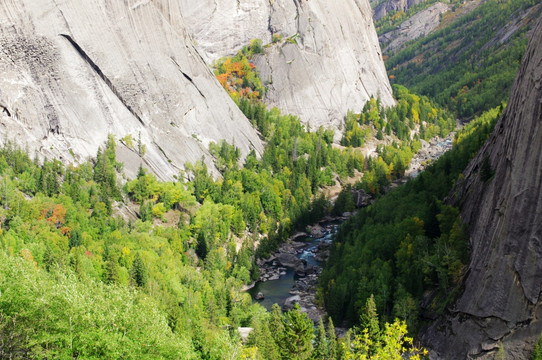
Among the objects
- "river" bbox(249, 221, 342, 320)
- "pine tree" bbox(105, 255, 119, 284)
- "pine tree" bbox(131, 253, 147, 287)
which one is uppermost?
"pine tree" bbox(105, 255, 119, 284)

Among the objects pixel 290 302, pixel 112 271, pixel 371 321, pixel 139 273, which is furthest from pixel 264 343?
pixel 290 302

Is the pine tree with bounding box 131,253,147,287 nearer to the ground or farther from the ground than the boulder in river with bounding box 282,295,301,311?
farther from the ground

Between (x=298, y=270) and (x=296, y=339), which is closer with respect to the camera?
(x=296, y=339)

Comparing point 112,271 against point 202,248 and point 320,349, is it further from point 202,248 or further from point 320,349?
point 320,349

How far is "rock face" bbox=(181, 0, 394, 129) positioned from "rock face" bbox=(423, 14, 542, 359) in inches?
4024

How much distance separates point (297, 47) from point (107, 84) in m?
71.2

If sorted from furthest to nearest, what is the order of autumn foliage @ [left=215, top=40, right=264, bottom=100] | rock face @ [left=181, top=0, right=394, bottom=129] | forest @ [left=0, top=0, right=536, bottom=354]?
rock face @ [left=181, top=0, right=394, bottom=129] < autumn foliage @ [left=215, top=40, right=264, bottom=100] < forest @ [left=0, top=0, right=536, bottom=354]

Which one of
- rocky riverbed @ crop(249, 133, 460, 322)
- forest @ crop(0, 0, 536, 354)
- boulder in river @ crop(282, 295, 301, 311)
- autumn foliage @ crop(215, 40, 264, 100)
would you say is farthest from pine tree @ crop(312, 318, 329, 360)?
autumn foliage @ crop(215, 40, 264, 100)

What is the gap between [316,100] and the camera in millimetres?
161625

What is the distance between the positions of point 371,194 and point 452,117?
81107 millimetres

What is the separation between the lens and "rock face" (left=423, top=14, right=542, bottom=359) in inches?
1982

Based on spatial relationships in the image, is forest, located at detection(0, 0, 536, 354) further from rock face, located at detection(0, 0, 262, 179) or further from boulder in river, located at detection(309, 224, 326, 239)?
rock face, located at detection(0, 0, 262, 179)

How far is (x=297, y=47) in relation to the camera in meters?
163

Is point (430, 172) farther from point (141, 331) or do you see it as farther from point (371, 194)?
point (141, 331)
